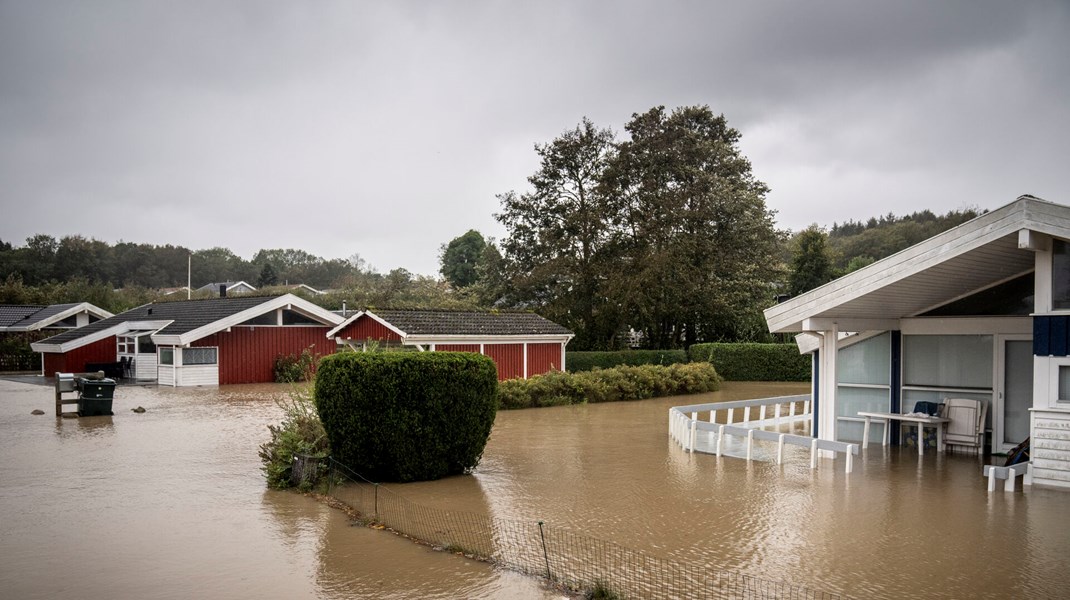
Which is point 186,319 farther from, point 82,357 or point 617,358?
point 617,358

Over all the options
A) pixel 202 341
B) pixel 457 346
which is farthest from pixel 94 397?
pixel 457 346

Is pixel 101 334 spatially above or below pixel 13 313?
below

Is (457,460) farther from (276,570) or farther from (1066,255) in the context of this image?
(1066,255)

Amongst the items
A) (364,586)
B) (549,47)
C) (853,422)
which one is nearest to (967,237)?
(853,422)

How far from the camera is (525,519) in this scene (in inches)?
372

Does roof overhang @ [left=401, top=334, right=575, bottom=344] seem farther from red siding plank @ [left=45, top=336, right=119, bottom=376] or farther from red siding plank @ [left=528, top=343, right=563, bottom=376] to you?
red siding plank @ [left=45, top=336, right=119, bottom=376]

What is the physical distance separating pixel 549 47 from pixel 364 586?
1635 centimetres

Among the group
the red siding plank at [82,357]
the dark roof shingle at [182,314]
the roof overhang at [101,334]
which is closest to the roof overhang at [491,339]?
the dark roof shingle at [182,314]

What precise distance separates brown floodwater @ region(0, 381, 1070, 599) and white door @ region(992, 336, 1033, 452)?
30.9 inches

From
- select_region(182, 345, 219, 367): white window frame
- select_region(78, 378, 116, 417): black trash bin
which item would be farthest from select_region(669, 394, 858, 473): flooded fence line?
select_region(182, 345, 219, 367): white window frame

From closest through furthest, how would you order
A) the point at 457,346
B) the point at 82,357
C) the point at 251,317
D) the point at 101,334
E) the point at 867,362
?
the point at 867,362
the point at 457,346
the point at 251,317
the point at 101,334
the point at 82,357

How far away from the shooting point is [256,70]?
2431 cm

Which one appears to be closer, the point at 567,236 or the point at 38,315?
the point at 567,236

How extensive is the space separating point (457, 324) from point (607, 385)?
5606 mm
